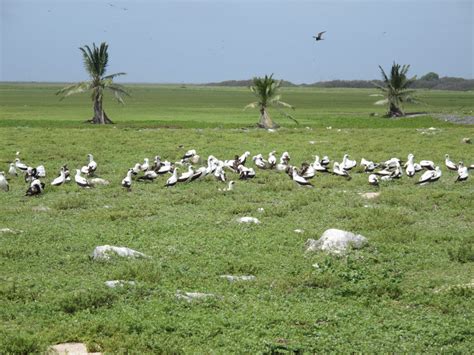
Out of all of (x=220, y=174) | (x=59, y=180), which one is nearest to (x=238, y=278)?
(x=220, y=174)

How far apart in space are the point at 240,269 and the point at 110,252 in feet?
7.76

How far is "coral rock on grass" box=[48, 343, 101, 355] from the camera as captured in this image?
7.23 m

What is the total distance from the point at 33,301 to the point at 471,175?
670 inches

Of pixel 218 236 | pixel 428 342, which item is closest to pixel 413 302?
pixel 428 342

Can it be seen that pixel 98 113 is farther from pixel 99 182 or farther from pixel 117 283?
pixel 117 283

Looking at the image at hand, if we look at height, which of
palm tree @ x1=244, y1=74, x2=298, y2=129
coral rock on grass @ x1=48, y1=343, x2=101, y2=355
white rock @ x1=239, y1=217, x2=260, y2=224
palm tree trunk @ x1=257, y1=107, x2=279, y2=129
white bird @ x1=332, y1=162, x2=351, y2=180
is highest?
palm tree @ x1=244, y1=74, x2=298, y2=129

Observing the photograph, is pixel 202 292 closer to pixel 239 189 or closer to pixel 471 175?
pixel 239 189

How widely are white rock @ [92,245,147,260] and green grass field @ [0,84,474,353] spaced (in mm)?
185

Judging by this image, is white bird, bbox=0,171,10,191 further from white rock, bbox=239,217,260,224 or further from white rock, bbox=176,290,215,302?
white rock, bbox=176,290,215,302

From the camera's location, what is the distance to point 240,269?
35.5 ft

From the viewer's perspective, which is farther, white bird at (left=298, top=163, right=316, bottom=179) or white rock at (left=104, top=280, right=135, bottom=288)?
white bird at (left=298, top=163, right=316, bottom=179)

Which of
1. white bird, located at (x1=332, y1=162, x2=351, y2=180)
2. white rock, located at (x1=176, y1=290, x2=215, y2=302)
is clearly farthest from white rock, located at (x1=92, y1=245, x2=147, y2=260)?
white bird, located at (x1=332, y1=162, x2=351, y2=180)

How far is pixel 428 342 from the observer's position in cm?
773

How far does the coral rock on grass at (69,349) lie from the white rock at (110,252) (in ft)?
11.5
